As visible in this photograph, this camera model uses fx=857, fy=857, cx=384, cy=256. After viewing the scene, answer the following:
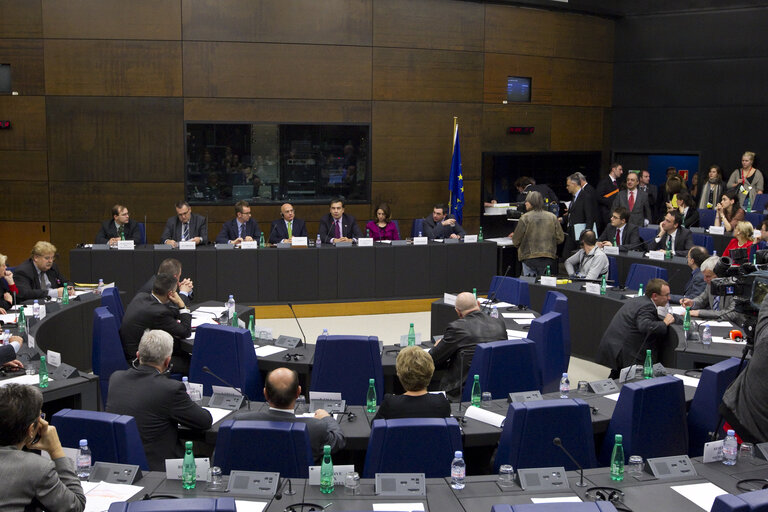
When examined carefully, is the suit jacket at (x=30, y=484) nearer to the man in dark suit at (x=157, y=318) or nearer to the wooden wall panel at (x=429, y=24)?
the man in dark suit at (x=157, y=318)

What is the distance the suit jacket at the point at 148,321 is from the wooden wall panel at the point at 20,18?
6130 millimetres

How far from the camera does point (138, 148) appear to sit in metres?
11.5

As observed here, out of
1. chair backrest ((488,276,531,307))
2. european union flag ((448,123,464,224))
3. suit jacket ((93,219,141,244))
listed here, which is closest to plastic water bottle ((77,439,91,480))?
chair backrest ((488,276,531,307))

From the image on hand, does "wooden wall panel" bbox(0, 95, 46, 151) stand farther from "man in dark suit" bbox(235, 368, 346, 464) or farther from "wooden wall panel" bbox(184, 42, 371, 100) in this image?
"man in dark suit" bbox(235, 368, 346, 464)

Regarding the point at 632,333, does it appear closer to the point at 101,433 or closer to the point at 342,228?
the point at 101,433

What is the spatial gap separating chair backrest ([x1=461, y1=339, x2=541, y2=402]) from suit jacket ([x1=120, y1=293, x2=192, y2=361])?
2.32 m

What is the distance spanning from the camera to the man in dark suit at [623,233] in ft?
32.9

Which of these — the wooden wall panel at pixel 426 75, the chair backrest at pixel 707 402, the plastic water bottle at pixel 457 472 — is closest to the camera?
the plastic water bottle at pixel 457 472

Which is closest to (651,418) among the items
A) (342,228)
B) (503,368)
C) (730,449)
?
(730,449)

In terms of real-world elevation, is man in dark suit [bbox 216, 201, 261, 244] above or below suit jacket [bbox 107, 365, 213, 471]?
above

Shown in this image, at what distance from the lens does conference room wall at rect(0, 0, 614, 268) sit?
11.2 metres

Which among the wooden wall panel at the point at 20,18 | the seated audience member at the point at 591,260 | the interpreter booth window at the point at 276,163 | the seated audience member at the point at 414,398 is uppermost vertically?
the wooden wall panel at the point at 20,18

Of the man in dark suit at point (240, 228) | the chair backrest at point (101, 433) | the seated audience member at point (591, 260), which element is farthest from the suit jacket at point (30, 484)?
the man in dark suit at point (240, 228)

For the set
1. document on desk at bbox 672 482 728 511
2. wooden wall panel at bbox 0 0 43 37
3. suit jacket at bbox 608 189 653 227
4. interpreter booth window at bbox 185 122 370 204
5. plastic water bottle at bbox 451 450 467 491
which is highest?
wooden wall panel at bbox 0 0 43 37
